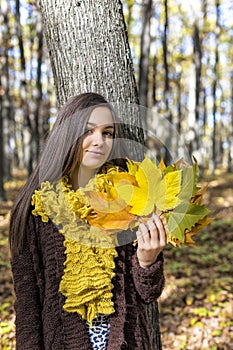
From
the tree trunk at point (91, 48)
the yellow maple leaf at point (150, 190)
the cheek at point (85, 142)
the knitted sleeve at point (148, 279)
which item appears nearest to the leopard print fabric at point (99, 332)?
the knitted sleeve at point (148, 279)

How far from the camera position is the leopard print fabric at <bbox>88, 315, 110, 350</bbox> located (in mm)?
1750

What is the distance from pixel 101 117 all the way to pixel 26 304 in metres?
0.87

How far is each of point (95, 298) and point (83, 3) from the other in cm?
153

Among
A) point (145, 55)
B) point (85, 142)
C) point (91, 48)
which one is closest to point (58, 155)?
point (85, 142)

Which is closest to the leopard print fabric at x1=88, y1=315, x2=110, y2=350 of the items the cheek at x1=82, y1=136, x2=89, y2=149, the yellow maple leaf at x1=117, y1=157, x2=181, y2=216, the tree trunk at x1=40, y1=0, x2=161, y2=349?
the yellow maple leaf at x1=117, y1=157, x2=181, y2=216

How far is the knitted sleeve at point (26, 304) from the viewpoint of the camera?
1.71 meters

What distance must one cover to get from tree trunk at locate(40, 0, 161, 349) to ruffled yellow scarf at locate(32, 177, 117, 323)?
2.43 feet

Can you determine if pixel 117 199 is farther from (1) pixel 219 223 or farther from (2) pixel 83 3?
(1) pixel 219 223

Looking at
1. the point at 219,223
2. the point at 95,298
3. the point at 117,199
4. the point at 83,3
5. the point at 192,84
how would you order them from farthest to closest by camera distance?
the point at 192,84
the point at 219,223
the point at 83,3
the point at 95,298
the point at 117,199

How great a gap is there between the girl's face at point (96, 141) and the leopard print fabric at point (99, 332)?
67cm

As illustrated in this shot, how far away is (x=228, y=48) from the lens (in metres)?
22.6

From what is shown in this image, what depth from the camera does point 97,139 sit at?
1.74 meters

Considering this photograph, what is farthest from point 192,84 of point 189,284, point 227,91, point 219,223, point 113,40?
point 227,91

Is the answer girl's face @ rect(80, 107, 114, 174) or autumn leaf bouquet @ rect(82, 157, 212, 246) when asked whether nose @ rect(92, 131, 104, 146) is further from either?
autumn leaf bouquet @ rect(82, 157, 212, 246)
